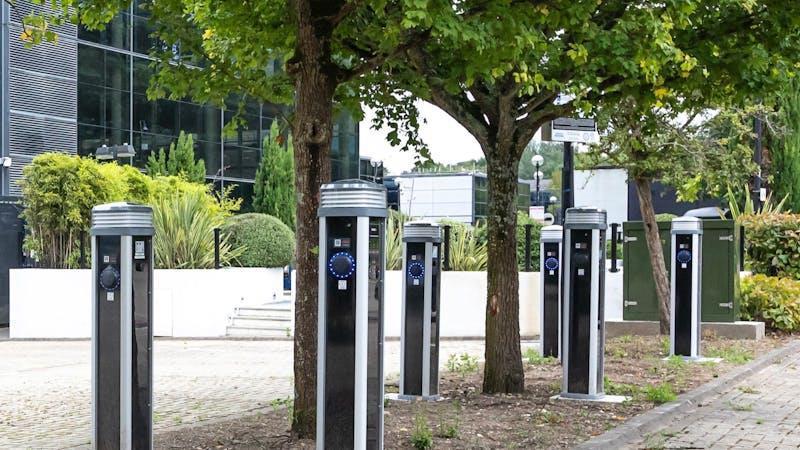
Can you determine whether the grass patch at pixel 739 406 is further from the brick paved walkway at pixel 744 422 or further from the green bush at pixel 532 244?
the green bush at pixel 532 244

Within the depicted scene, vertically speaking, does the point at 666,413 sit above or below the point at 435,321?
below

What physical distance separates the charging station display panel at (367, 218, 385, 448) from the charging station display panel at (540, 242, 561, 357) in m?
7.16

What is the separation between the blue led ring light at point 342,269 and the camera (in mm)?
5941

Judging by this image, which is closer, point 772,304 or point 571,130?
point 571,130

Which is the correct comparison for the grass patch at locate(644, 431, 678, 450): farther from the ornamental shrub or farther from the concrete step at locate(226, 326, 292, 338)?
the concrete step at locate(226, 326, 292, 338)

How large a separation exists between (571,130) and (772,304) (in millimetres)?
5936

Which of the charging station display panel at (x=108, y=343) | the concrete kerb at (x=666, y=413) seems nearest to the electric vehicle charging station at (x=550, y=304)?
the concrete kerb at (x=666, y=413)

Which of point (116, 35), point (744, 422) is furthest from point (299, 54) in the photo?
point (116, 35)

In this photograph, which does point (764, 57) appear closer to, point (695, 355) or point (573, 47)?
point (573, 47)

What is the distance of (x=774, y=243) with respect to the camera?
62.0 feet

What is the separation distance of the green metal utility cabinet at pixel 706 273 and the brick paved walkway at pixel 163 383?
2479mm

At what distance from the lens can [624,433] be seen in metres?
7.80

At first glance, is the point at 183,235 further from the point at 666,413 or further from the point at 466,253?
the point at 666,413

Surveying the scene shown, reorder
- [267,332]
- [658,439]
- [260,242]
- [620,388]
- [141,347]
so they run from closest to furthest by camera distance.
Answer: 1. [141,347]
2. [658,439]
3. [620,388]
4. [267,332]
5. [260,242]
